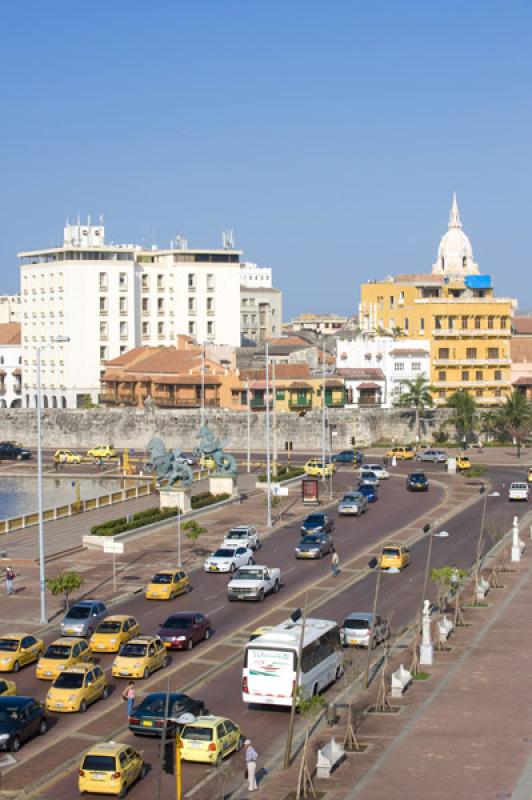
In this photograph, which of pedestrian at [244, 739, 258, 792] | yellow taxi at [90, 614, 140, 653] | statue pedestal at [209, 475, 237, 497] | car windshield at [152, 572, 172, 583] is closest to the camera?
pedestrian at [244, 739, 258, 792]

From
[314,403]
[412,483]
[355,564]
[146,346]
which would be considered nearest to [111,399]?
[146,346]

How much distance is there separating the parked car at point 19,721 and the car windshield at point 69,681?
2.27 metres

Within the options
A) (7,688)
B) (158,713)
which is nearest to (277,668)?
(158,713)

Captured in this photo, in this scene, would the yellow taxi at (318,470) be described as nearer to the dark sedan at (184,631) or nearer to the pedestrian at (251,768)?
the dark sedan at (184,631)

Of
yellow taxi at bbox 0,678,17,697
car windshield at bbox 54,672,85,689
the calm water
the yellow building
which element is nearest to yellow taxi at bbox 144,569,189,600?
car windshield at bbox 54,672,85,689

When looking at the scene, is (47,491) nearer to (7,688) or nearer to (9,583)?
(9,583)

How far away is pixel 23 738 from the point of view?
3556 cm

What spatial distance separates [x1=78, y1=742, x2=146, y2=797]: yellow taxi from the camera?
31469mm

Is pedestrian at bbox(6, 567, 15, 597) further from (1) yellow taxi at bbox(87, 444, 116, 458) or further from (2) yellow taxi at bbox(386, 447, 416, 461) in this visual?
(1) yellow taxi at bbox(87, 444, 116, 458)

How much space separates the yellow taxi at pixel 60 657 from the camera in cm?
4253

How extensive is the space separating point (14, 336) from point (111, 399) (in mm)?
32446

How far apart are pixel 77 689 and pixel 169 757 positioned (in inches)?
259

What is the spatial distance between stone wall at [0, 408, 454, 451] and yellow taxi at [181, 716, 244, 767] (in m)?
95.4

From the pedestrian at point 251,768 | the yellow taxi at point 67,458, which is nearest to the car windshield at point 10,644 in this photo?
the pedestrian at point 251,768
